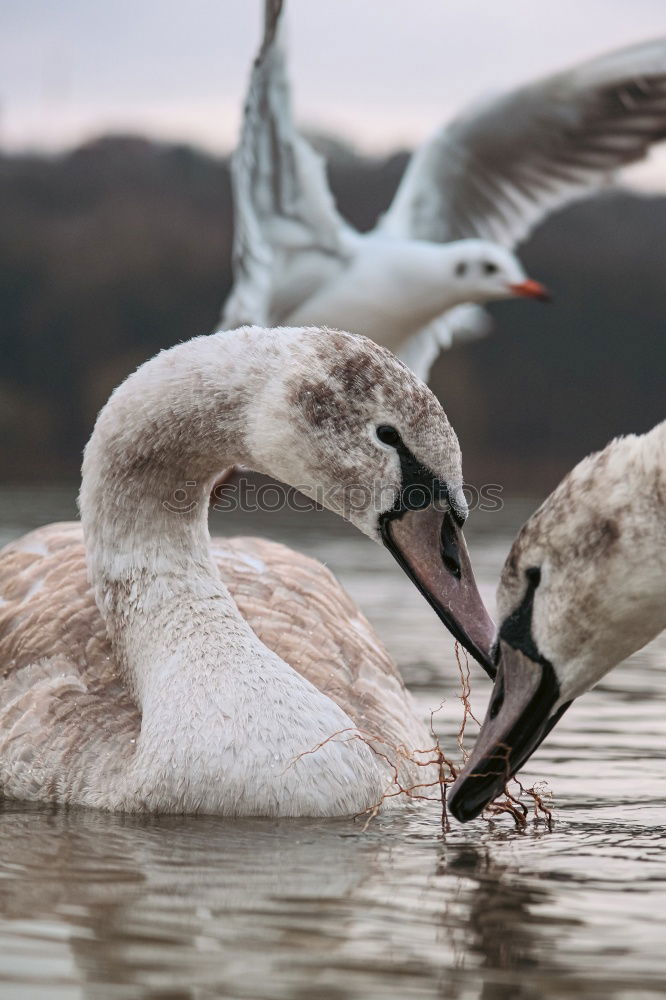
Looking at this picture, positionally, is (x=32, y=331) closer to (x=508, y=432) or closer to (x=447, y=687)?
(x=508, y=432)

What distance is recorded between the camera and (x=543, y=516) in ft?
15.1

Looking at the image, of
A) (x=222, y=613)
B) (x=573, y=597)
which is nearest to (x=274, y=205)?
(x=222, y=613)

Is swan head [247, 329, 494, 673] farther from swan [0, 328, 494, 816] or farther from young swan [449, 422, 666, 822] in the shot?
young swan [449, 422, 666, 822]

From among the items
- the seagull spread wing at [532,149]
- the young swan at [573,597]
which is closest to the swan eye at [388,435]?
the young swan at [573,597]

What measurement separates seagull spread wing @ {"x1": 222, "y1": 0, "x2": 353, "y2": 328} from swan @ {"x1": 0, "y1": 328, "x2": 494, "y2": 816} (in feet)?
19.2

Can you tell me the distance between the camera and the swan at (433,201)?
13.0m

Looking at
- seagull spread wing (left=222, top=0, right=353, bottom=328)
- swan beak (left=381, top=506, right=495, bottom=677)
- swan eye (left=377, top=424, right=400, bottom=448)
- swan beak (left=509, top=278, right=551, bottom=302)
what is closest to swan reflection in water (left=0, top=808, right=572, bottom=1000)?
swan beak (left=381, top=506, right=495, bottom=677)

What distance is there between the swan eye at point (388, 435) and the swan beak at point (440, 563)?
23 centimetres

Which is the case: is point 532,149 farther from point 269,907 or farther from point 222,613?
point 269,907

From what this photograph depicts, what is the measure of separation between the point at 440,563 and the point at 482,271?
10.3m

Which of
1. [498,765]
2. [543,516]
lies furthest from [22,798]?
[543,516]

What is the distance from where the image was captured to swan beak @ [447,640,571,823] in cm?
470

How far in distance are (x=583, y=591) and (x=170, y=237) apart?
4898cm

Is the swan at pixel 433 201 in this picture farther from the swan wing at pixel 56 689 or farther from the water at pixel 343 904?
the water at pixel 343 904
